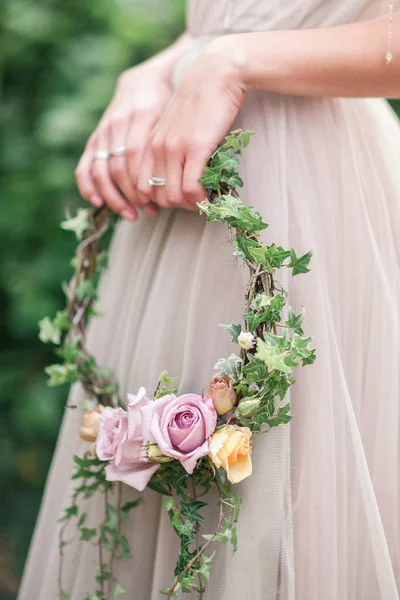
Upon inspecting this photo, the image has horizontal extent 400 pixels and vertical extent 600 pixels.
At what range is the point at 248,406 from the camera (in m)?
0.77

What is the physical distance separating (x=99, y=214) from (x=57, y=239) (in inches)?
36.0

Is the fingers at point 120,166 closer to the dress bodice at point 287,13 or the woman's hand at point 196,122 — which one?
the woman's hand at point 196,122

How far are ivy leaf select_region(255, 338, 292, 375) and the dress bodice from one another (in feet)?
1.47

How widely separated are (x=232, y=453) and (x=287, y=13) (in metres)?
0.57

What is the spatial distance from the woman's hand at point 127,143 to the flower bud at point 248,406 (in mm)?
323

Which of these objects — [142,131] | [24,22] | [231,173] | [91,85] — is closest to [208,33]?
[142,131]

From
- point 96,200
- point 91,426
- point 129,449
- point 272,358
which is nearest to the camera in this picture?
point 272,358

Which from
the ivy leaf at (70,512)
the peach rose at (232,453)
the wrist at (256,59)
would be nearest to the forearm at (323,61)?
the wrist at (256,59)

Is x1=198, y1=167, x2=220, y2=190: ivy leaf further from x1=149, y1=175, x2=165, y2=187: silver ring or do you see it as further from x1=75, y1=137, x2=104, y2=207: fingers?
x1=75, y1=137, x2=104, y2=207: fingers

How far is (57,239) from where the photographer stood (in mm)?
1963

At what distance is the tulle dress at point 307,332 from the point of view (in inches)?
31.9

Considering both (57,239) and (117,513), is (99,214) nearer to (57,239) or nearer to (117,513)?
(117,513)

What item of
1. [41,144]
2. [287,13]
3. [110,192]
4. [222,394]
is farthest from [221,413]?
[41,144]

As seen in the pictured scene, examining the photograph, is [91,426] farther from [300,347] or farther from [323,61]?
[323,61]
